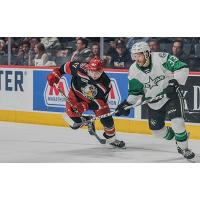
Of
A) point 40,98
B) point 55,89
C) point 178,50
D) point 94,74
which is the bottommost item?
point 40,98

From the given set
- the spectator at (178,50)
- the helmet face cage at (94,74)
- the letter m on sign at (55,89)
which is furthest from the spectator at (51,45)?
the helmet face cage at (94,74)

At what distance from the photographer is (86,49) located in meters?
10.8

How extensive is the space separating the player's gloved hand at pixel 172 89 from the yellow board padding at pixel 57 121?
1244 millimetres

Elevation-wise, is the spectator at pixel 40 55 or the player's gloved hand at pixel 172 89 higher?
the spectator at pixel 40 55

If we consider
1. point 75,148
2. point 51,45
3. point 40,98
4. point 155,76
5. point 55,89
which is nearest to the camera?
point 155,76

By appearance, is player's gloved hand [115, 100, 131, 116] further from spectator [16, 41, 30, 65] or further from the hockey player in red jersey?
spectator [16, 41, 30, 65]

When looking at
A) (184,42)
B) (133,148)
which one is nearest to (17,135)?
(133,148)

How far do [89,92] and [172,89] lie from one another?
3.72 feet

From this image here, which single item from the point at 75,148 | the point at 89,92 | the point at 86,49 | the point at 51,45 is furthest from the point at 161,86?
the point at 51,45

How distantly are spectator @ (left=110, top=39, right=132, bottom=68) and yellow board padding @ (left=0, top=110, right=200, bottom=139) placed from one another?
782 mm

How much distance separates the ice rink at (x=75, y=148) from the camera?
842 centimetres

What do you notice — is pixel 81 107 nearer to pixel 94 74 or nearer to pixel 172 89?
pixel 94 74

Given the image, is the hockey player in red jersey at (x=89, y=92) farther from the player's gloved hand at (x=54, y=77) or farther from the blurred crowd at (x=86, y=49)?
the blurred crowd at (x=86, y=49)

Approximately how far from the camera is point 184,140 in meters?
8.20
